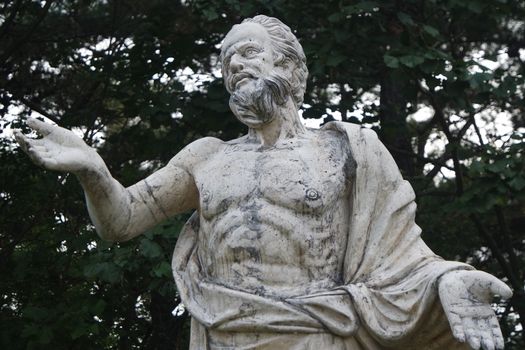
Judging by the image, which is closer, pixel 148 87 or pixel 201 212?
pixel 201 212

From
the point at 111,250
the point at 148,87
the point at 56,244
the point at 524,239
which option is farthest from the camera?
the point at 524,239

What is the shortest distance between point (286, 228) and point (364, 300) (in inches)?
20.2

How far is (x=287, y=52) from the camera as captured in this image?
7.67m

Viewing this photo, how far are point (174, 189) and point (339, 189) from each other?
0.85m

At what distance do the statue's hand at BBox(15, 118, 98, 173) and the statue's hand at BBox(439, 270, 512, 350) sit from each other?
1757 millimetres

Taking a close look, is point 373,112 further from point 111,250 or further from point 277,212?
point 277,212

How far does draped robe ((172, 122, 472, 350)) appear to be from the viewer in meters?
6.98

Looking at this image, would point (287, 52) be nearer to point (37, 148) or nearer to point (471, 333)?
point (37, 148)

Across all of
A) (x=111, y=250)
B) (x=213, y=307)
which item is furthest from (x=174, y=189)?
(x=111, y=250)

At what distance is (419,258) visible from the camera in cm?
719

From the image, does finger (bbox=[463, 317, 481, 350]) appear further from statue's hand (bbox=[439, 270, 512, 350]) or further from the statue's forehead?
the statue's forehead

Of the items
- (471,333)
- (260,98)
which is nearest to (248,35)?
(260,98)

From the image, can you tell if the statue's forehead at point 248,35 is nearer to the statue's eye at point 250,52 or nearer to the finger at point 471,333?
the statue's eye at point 250,52

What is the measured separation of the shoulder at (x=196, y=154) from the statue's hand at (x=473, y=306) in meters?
1.52
